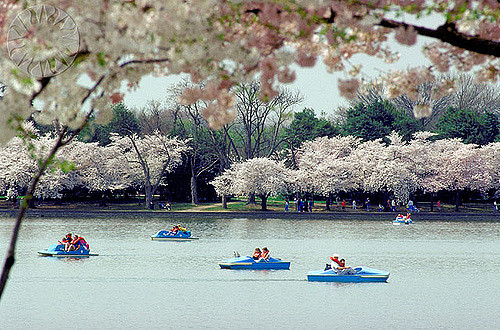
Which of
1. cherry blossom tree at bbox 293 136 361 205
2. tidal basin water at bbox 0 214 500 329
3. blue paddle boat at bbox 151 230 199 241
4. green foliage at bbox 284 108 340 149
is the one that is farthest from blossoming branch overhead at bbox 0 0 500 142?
green foliage at bbox 284 108 340 149

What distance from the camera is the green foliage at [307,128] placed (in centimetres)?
8262

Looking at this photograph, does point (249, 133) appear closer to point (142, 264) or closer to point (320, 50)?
point (142, 264)

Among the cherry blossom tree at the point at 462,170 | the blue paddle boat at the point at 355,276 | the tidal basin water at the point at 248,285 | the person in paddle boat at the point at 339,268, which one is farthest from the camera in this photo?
the cherry blossom tree at the point at 462,170

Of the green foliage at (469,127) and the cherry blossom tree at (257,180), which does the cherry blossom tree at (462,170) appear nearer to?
the green foliage at (469,127)

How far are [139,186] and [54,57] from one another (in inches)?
3118

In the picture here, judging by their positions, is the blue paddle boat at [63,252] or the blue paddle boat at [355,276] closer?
the blue paddle boat at [355,276]

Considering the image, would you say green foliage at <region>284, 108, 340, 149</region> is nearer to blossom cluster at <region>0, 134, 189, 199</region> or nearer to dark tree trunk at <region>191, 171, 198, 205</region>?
dark tree trunk at <region>191, 171, 198, 205</region>

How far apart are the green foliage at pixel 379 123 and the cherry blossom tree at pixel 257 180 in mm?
13311

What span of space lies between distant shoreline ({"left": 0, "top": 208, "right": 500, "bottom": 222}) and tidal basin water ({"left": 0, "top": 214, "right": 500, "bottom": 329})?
12.8 meters

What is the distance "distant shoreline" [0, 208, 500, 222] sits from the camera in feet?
225

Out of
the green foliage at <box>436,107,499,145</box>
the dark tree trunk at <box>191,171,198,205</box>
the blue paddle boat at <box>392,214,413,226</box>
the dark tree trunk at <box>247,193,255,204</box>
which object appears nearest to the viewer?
the blue paddle boat at <box>392,214,413,226</box>

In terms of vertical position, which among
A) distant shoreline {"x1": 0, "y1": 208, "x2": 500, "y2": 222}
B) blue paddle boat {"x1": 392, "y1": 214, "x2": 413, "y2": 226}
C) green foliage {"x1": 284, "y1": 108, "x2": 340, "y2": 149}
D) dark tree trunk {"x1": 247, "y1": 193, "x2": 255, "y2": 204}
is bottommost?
blue paddle boat {"x1": 392, "y1": 214, "x2": 413, "y2": 226}

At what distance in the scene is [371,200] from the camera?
271ft

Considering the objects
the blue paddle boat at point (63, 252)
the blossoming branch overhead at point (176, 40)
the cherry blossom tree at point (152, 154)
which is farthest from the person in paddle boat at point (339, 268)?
the cherry blossom tree at point (152, 154)
